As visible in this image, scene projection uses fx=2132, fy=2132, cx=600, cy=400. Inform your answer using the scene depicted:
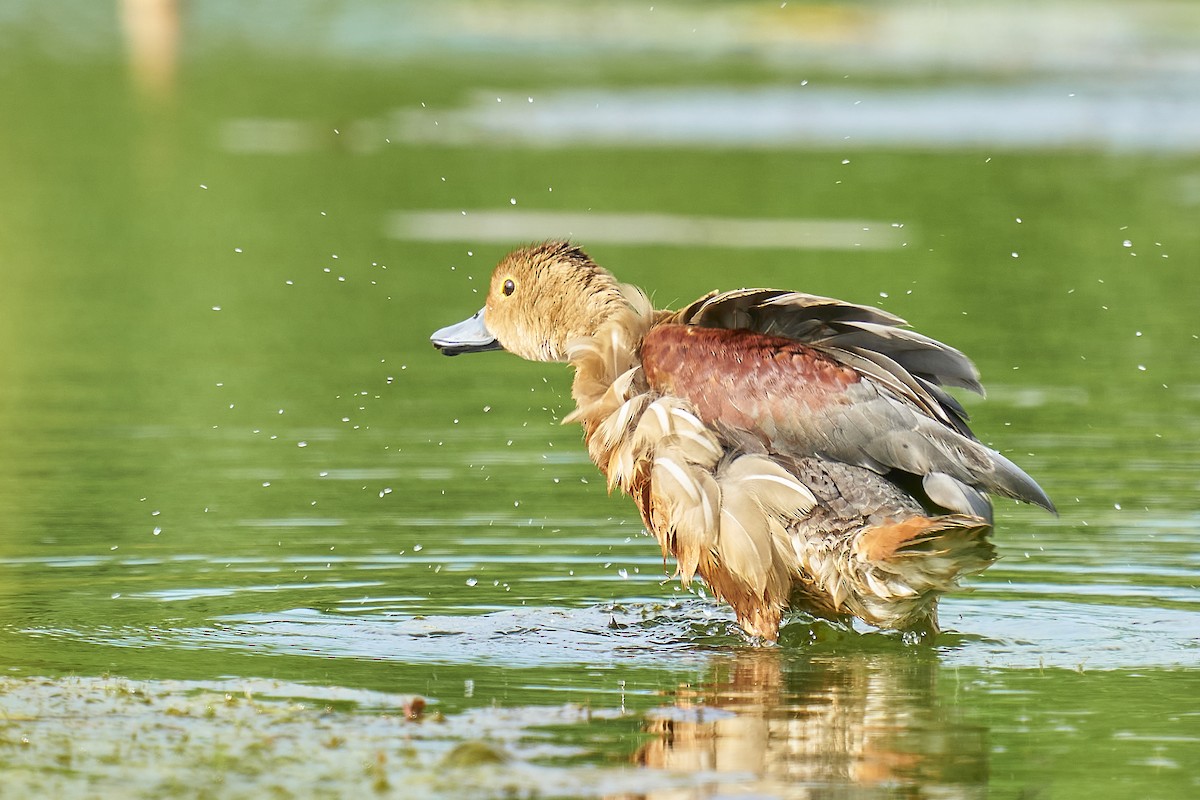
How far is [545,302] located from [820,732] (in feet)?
9.20

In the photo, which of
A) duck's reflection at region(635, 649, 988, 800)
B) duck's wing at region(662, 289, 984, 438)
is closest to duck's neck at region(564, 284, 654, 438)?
duck's wing at region(662, 289, 984, 438)

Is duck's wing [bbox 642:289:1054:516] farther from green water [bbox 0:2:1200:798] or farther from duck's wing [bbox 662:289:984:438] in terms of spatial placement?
green water [bbox 0:2:1200:798]

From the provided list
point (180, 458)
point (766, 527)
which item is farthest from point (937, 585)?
point (180, 458)

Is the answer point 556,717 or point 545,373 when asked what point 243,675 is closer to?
point 556,717

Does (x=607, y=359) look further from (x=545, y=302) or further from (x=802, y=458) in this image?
(x=802, y=458)

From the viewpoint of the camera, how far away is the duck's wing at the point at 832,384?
22.7 feet

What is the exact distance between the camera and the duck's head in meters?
7.99

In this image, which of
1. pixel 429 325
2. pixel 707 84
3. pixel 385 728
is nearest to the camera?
pixel 385 728

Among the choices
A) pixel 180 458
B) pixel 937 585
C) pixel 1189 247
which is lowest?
pixel 937 585

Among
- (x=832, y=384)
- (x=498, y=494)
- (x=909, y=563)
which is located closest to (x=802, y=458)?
(x=832, y=384)

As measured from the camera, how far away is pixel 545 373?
41.8ft

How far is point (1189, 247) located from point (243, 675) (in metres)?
12.0

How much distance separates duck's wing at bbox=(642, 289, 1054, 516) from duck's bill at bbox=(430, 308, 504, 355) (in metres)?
1.21

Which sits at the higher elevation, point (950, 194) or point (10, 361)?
point (950, 194)
